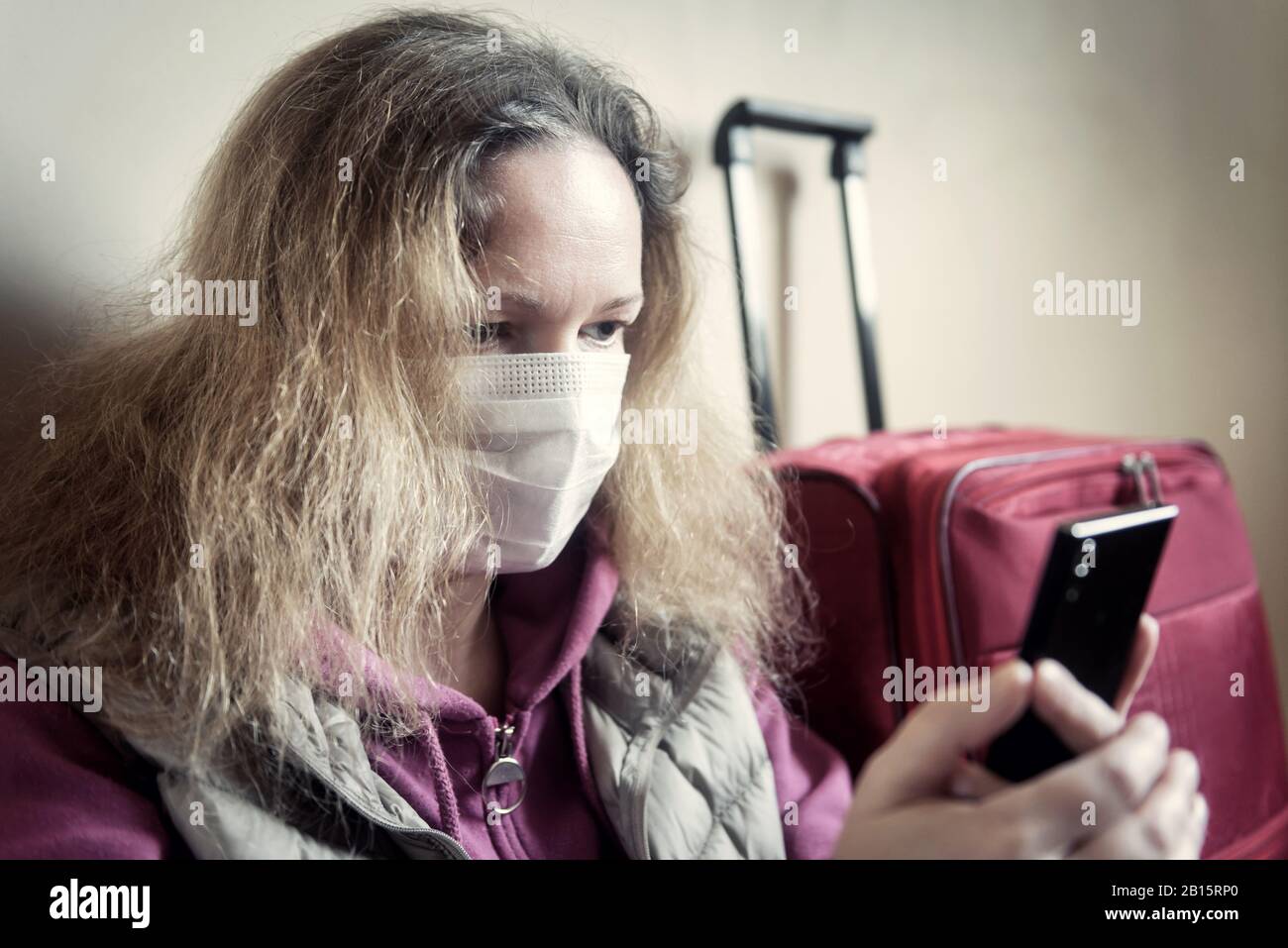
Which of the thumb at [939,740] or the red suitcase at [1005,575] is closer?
the thumb at [939,740]

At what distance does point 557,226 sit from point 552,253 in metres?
0.02

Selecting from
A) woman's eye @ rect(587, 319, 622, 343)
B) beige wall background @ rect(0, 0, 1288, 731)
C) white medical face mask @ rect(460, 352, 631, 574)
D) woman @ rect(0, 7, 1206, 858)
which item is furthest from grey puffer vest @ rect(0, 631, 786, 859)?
beige wall background @ rect(0, 0, 1288, 731)

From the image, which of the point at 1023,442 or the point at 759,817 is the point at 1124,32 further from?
the point at 759,817

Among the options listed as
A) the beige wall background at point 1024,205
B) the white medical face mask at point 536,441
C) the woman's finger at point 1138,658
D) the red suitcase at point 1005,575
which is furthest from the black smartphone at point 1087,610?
the beige wall background at point 1024,205

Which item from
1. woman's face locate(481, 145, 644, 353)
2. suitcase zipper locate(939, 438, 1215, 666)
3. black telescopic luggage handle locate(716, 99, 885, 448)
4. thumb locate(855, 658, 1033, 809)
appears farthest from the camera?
black telescopic luggage handle locate(716, 99, 885, 448)

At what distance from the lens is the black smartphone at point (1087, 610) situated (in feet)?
1.60

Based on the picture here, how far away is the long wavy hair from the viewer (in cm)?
51

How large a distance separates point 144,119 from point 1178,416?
105cm

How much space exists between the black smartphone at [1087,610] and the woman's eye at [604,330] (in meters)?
0.31

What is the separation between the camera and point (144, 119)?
2.04 ft

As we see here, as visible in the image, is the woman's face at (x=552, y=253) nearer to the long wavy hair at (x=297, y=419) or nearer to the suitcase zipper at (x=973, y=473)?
the long wavy hair at (x=297, y=419)

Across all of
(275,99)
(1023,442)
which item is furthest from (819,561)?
(275,99)

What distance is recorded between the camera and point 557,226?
1.85 feet

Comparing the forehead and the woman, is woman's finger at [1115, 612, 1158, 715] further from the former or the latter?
the forehead
